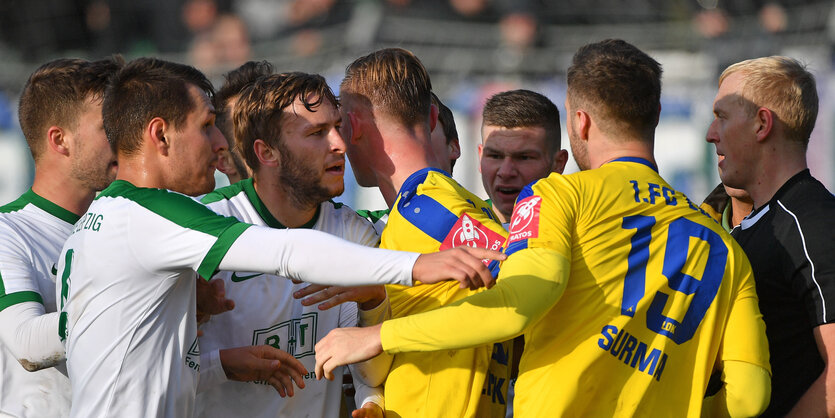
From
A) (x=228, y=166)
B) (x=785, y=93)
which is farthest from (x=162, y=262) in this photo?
(x=785, y=93)

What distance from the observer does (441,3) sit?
13.3m

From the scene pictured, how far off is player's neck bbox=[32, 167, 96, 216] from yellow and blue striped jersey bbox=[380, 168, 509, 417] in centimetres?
162

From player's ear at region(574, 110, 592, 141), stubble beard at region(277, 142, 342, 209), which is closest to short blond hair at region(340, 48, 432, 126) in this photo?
stubble beard at region(277, 142, 342, 209)

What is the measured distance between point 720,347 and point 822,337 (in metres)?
0.45

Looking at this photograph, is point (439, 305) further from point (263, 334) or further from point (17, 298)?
point (17, 298)

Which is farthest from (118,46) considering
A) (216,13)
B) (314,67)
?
(314,67)

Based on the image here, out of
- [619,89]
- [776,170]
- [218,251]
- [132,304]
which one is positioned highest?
[619,89]

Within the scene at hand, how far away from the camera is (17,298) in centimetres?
343

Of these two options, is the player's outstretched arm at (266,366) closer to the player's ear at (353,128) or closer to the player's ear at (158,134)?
the player's ear at (158,134)

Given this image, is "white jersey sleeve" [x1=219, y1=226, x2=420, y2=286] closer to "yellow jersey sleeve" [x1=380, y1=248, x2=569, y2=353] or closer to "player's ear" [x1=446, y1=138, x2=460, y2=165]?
"yellow jersey sleeve" [x1=380, y1=248, x2=569, y2=353]

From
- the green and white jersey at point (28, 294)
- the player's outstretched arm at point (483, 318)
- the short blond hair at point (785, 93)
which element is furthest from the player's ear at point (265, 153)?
the short blond hair at point (785, 93)

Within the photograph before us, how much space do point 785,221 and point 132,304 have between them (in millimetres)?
2491

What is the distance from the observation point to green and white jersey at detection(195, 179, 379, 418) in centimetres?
349

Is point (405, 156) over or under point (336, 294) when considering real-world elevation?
over
